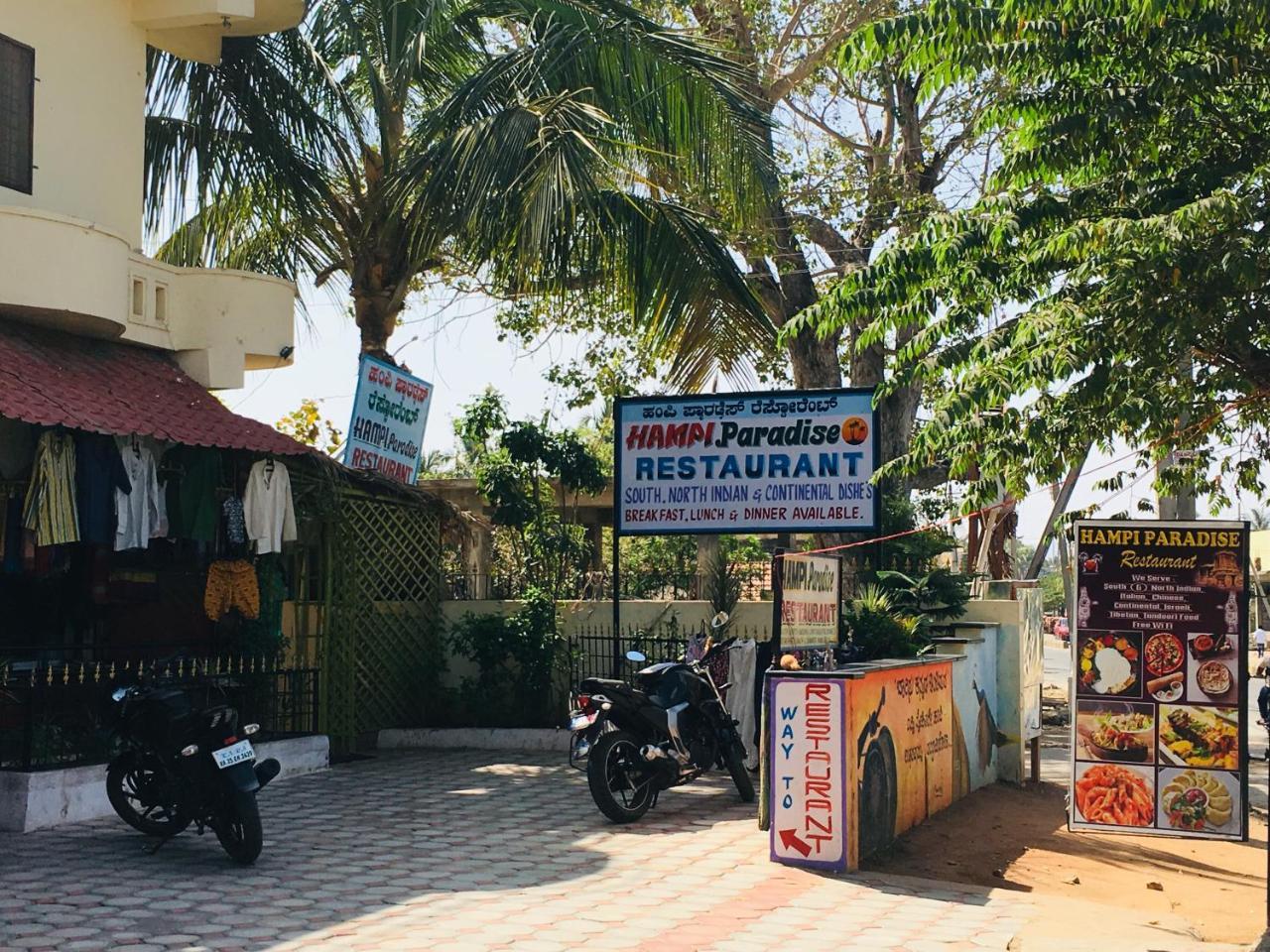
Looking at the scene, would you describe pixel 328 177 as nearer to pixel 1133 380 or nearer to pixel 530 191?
pixel 530 191

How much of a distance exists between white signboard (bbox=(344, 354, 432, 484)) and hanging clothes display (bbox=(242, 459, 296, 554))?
1520mm

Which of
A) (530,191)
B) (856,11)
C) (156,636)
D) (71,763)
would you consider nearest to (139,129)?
(530,191)

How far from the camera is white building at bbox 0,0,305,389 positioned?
425 inches

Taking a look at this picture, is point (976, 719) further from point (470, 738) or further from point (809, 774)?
point (470, 738)

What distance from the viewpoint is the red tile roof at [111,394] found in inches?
386

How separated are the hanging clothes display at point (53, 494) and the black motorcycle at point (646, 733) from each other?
13.1ft

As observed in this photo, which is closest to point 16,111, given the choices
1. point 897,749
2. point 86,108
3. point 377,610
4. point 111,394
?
point 86,108

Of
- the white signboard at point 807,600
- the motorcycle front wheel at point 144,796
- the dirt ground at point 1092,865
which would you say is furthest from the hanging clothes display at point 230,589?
the dirt ground at point 1092,865

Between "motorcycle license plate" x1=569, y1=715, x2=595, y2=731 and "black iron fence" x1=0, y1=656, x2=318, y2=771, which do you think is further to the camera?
"motorcycle license plate" x1=569, y1=715, x2=595, y2=731

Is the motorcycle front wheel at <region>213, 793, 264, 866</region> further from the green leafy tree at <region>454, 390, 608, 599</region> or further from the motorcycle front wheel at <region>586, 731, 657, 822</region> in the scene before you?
the green leafy tree at <region>454, 390, 608, 599</region>

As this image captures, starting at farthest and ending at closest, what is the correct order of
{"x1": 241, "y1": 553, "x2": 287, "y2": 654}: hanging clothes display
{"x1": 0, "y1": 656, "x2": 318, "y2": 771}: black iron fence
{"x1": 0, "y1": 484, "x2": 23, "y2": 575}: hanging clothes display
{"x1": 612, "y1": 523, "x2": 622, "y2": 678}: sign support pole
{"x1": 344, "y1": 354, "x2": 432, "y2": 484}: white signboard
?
{"x1": 344, "y1": 354, "x2": 432, "y2": 484}: white signboard
{"x1": 612, "y1": 523, "x2": 622, "y2": 678}: sign support pole
{"x1": 241, "y1": 553, "x2": 287, "y2": 654}: hanging clothes display
{"x1": 0, "y1": 484, "x2": 23, "y2": 575}: hanging clothes display
{"x1": 0, "y1": 656, "x2": 318, "y2": 771}: black iron fence

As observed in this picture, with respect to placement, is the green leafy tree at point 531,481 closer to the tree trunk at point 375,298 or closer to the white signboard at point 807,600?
the tree trunk at point 375,298

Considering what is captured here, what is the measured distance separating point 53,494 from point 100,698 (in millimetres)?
1754

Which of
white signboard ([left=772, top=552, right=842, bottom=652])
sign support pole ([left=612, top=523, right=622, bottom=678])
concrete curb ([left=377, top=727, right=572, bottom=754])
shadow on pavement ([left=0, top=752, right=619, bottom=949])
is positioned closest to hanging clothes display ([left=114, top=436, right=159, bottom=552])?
shadow on pavement ([left=0, top=752, right=619, bottom=949])
